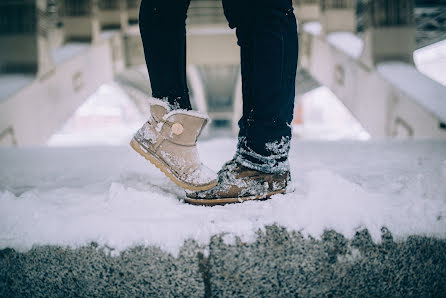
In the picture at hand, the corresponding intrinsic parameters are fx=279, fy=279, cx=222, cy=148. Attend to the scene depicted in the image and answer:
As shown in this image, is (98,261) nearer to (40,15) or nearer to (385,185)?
(385,185)

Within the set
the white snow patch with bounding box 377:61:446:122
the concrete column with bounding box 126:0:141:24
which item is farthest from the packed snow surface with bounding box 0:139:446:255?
the concrete column with bounding box 126:0:141:24

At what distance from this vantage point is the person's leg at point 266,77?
0.93 meters

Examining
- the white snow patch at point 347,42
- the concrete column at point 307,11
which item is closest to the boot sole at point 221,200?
the white snow patch at point 347,42

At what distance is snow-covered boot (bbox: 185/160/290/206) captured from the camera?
1016mm

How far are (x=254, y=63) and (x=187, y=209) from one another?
55cm

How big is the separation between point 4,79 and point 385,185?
6.11 metres

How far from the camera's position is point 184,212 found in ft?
3.07

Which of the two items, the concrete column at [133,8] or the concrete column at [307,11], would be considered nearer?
the concrete column at [307,11]

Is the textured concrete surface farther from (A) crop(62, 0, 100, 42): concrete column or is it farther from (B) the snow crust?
(A) crop(62, 0, 100, 42): concrete column

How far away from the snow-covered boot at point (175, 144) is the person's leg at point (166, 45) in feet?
0.17

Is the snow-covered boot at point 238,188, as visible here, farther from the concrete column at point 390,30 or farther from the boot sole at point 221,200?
the concrete column at point 390,30

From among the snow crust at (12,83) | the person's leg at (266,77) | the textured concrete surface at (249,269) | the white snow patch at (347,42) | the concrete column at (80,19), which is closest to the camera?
the textured concrete surface at (249,269)

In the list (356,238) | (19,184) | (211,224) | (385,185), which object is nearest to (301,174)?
(385,185)

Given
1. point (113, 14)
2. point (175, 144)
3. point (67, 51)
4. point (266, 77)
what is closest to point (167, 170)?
point (175, 144)
